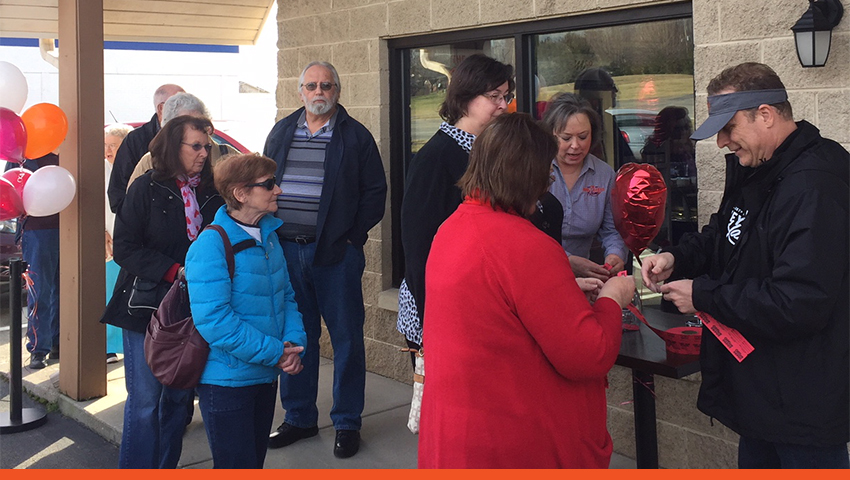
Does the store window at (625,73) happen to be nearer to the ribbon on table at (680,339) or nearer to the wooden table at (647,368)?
the wooden table at (647,368)

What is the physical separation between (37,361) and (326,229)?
3.16 m

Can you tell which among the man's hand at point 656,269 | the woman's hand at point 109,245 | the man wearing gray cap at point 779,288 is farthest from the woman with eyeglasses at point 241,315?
the woman's hand at point 109,245

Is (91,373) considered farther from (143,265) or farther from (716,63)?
(716,63)

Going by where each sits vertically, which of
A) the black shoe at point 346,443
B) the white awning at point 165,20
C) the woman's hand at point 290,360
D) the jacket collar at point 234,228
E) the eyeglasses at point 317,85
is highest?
the white awning at point 165,20

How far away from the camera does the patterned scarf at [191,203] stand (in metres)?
3.65

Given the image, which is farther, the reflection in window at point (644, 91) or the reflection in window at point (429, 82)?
the reflection in window at point (429, 82)

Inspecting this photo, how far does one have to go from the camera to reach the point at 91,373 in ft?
16.8

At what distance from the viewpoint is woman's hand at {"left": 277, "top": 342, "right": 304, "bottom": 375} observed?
3104mm

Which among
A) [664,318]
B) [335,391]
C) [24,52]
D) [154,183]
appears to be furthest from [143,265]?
[24,52]

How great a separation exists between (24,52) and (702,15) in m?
12.5

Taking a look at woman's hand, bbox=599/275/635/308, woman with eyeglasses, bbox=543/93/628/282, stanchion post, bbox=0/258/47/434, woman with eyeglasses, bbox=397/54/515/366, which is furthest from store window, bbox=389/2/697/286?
stanchion post, bbox=0/258/47/434

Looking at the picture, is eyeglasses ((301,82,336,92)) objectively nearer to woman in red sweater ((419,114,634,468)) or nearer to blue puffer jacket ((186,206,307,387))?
blue puffer jacket ((186,206,307,387))

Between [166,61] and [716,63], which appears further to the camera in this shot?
[166,61]

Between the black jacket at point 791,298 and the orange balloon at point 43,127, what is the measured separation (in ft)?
12.4
